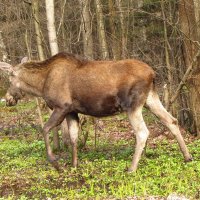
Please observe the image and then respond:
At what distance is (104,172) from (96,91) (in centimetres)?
149

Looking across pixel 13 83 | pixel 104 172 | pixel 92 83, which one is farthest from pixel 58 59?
pixel 104 172

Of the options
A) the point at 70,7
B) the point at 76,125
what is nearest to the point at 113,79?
the point at 76,125

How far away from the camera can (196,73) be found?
434 inches

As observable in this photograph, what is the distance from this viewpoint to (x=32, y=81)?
31.4ft

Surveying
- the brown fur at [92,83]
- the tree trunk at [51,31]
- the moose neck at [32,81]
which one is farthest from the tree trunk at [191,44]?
the moose neck at [32,81]

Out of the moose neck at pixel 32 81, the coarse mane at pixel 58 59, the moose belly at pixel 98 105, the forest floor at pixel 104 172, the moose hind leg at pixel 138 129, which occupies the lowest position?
the forest floor at pixel 104 172

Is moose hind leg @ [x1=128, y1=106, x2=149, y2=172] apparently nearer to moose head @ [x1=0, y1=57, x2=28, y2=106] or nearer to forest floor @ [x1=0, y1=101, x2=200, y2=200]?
forest floor @ [x1=0, y1=101, x2=200, y2=200]

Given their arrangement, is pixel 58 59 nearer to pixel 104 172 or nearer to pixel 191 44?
pixel 104 172

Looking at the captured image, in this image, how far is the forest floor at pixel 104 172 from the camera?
22.9 ft

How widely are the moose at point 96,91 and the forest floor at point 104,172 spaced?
38 centimetres

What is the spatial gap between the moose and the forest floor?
380mm

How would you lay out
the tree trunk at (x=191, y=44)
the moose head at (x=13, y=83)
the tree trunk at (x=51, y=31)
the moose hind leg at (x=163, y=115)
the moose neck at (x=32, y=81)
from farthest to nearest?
the tree trunk at (x=191, y=44), the tree trunk at (x=51, y=31), the moose head at (x=13, y=83), the moose neck at (x=32, y=81), the moose hind leg at (x=163, y=115)

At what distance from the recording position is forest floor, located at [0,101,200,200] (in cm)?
698

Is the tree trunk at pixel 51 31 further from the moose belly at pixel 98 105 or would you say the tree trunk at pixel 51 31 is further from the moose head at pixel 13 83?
the moose belly at pixel 98 105
